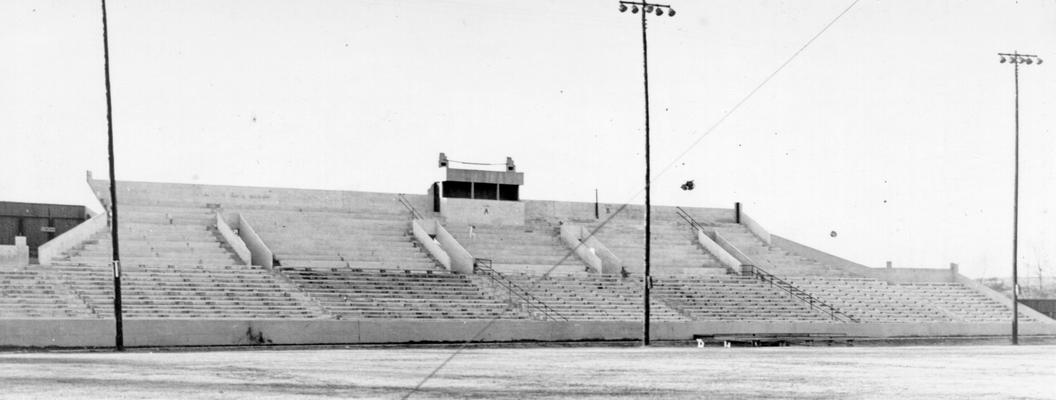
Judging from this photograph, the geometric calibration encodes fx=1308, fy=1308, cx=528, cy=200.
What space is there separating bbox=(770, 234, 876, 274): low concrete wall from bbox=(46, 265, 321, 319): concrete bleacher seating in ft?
91.5

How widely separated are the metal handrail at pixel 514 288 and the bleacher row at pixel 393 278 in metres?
0.21

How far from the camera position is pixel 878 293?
59.5 m

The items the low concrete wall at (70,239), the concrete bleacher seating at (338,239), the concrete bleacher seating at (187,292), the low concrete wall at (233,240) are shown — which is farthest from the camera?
the concrete bleacher seating at (338,239)

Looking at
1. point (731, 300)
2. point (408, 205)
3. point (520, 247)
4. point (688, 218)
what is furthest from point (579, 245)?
point (688, 218)

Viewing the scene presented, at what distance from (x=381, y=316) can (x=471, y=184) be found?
1717 centimetres

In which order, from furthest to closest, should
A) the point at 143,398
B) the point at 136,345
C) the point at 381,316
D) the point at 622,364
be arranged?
the point at 381,316 → the point at 136,345 → the point at 622,364 → the point at 143,398

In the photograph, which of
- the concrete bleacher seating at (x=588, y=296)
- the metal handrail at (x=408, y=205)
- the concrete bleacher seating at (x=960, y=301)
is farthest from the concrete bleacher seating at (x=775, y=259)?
the metal handrail at (x=408, y=205)

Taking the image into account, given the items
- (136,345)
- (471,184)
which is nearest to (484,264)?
(471,184)

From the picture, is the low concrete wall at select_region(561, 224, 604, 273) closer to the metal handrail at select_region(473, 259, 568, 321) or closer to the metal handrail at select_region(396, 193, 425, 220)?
the metal handrail at select_region(473, 259, 568, 321)

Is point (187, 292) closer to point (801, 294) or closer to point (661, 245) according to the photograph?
point (661, 245)

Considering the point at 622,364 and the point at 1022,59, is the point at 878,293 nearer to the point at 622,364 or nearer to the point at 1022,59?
the point at 1022,59

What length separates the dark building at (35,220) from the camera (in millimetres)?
58375

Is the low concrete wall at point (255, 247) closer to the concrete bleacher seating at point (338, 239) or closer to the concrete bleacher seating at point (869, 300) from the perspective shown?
the concrete bleacher seating at point (338, 239)

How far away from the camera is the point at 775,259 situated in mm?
62406
